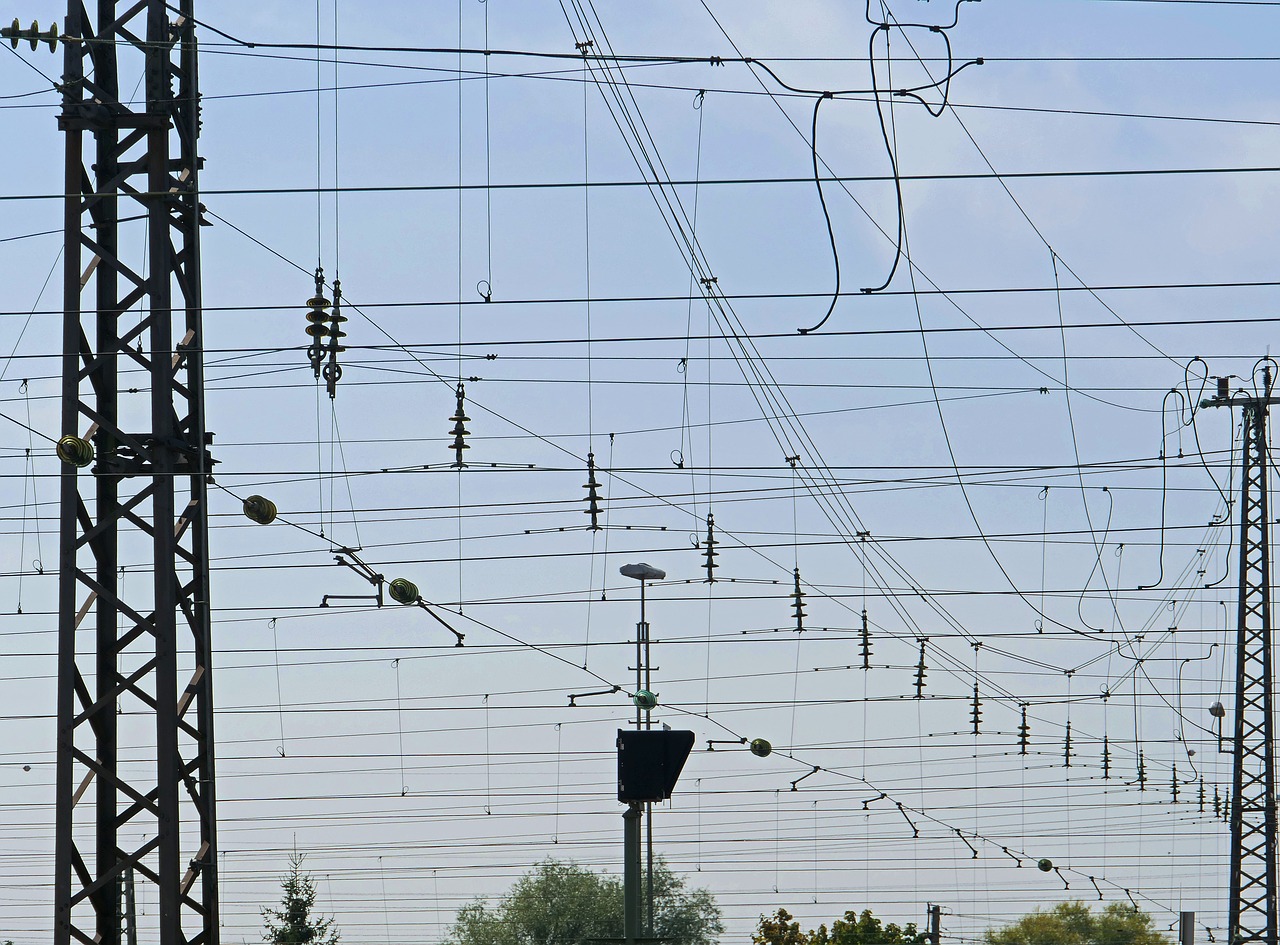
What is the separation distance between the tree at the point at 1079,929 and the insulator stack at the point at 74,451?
196 feet

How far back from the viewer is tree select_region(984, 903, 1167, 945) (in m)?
67.4

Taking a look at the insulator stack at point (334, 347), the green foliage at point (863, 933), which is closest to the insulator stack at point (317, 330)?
the insulator stack at point (334, 347)

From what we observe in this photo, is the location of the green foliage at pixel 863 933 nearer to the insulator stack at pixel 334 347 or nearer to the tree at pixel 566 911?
the tree at pixel 566 911

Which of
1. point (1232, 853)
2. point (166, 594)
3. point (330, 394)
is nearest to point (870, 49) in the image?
point (330, 394)

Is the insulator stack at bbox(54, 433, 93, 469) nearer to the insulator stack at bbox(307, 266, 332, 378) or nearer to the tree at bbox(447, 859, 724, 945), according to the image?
the insulator stack at bbox(307, 266, 332, 378)

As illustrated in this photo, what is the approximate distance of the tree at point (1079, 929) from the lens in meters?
67.4

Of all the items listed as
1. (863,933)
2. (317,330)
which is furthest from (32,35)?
(863,933)

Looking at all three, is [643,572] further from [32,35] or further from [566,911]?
[566,911]

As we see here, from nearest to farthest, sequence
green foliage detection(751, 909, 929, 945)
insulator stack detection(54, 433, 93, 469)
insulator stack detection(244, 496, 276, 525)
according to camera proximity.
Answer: insulator stack detection(54, 433, 93, 469), insulator stack detection(244, 496, 276, 525), green foliage detection(751, 909, 929, 945)

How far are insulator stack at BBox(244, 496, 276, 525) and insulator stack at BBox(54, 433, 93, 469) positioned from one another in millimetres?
1434

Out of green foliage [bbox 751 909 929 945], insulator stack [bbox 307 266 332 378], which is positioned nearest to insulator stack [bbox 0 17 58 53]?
insulator stack [bbox 307 266 332 378]

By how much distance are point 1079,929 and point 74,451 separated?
210 ft

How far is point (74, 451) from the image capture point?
42.0 ft

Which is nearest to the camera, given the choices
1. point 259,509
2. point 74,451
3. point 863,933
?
point 74,451
